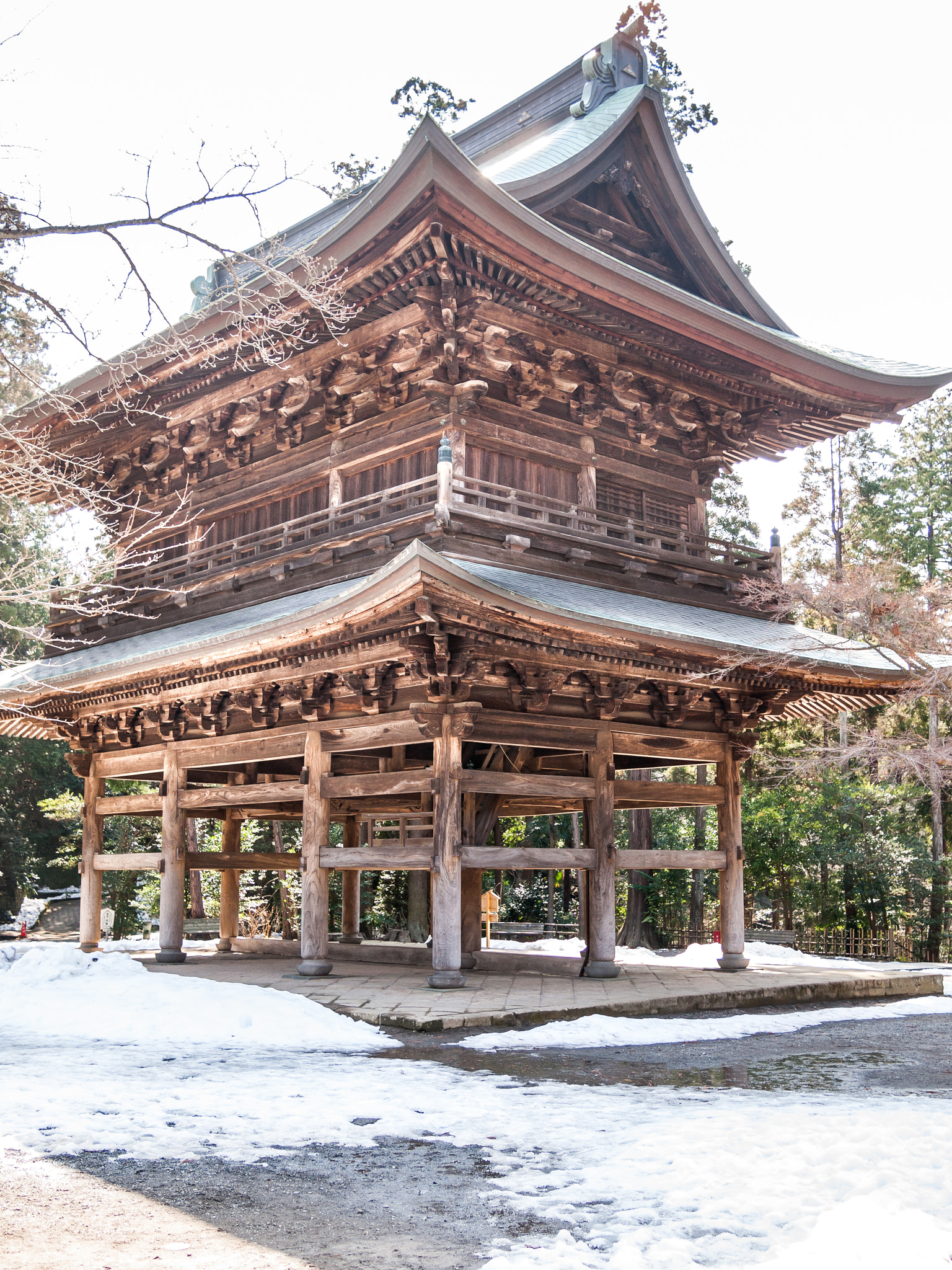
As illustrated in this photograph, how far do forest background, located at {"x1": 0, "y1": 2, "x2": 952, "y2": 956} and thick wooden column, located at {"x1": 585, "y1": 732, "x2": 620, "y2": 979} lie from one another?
4.91 metres

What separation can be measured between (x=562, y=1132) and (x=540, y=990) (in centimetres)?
559

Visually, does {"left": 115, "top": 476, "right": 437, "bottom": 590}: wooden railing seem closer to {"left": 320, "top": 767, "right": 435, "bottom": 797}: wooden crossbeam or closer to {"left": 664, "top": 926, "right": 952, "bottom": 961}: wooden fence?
{"left": 320, "top": 767, "right": 435, "bottom": 797}: wooden crossbeam

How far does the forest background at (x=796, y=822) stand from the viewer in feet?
77.6

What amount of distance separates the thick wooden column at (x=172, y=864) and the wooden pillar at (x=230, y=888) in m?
2.56

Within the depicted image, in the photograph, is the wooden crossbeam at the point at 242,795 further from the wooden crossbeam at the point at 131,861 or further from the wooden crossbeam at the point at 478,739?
the wooden crossbeam at the point at 131,861

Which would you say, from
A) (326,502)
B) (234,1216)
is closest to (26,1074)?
(234,1216)

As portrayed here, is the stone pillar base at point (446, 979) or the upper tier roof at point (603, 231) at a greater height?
the upper tier roof at point (603, 231)

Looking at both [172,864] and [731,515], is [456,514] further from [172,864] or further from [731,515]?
[731,515]

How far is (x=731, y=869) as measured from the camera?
13.6 metres

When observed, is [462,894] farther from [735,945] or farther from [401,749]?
[735,945]

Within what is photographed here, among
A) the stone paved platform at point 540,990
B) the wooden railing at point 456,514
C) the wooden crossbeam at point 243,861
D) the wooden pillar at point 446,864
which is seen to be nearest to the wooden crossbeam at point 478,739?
the wooden pillar at point 446,864

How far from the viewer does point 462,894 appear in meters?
13.9

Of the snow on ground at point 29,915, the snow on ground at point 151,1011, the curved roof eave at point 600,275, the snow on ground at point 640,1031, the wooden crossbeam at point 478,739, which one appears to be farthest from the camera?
the snow on ground at point 29,915

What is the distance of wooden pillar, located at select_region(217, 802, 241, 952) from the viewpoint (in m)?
17.6
